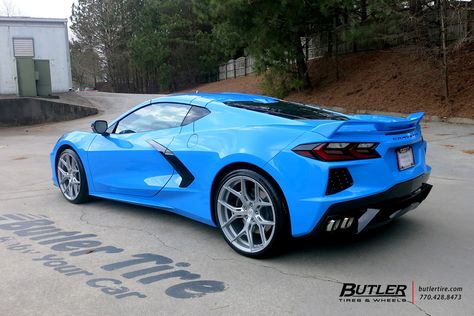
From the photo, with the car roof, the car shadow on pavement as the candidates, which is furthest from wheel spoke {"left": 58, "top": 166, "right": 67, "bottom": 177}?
the car roof

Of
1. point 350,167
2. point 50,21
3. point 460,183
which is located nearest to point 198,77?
point 50,21

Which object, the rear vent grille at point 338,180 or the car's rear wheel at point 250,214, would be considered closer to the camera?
the rear vent grille at point 338,180

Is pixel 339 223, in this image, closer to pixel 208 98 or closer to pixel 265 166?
pixel 265 166

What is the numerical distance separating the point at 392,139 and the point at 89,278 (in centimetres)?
273

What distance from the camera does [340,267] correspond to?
3.97 meters

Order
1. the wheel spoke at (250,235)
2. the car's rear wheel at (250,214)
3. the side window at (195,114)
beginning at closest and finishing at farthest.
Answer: the car's rear wheel at (250,214)
the wheel spoke at (250,235)
the side window at (195,114)

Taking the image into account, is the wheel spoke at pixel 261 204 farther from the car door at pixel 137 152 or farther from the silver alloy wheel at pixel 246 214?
the car door at pixel 137 152

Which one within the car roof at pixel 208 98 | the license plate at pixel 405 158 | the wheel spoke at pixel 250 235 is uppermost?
the car roof at pixel 208 98

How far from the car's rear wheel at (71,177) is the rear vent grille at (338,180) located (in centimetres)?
355

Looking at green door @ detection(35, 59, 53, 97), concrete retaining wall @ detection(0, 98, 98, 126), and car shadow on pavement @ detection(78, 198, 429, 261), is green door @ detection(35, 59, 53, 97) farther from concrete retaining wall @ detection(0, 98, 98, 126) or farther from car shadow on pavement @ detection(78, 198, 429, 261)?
car shadow on pavement @ detection(78, 198, 429, 261)

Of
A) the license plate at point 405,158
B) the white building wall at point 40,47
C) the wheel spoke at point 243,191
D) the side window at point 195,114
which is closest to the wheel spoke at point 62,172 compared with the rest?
the side window at point 195,114

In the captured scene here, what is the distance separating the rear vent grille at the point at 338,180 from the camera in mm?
3736

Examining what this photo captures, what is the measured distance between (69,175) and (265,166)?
3.40 meters

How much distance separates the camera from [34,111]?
69.9 feet
